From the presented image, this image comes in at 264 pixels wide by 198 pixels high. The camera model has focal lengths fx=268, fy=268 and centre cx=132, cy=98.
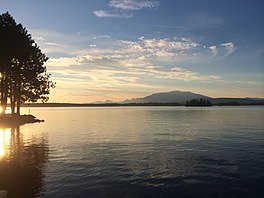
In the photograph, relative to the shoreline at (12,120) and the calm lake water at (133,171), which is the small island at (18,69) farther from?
the calm lake water at (133,171)

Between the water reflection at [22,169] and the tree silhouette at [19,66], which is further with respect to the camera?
the tree silhouette at [19,66]

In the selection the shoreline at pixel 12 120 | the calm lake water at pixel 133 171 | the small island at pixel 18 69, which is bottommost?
the calm lake water at pixel 133 171

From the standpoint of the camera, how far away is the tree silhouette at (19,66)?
2621 inches

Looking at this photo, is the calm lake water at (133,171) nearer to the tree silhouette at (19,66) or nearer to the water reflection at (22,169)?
the water reflection at (22,169)

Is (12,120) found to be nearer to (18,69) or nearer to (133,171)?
(18,69)

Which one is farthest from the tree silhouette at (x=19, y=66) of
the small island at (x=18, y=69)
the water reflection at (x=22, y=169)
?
the water reflection at (x=22, y=169)

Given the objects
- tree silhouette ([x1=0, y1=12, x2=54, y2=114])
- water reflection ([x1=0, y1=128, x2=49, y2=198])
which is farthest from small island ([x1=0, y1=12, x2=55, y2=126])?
water reflection ([x1=0, y1=128, x2=49, y2=198])

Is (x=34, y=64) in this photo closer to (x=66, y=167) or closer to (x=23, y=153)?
(x=23, y=153)

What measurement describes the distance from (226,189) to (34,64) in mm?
69879

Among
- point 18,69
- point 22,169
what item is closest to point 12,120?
point 18,69

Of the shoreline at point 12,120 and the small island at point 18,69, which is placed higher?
the small island at point 18,69

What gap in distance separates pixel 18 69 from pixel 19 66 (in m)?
0.86

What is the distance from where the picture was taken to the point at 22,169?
83.2ft

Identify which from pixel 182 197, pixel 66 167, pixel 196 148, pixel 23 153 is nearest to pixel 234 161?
pixel 196 148
